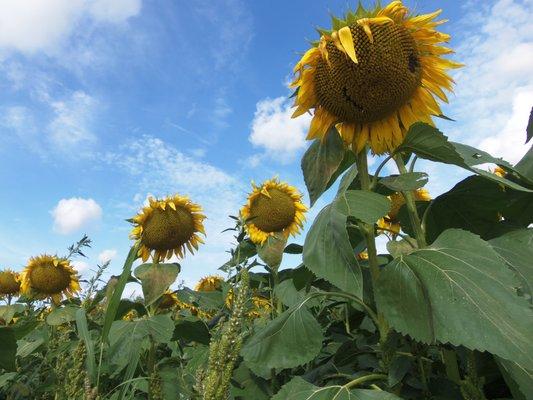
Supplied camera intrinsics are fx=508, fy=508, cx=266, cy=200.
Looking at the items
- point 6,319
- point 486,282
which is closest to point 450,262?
point 486,282

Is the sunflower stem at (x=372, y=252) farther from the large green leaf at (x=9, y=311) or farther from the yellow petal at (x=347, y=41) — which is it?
the large green leaf at (x=9, y=311)

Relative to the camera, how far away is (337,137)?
7.07 feet

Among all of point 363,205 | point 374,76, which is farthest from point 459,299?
point 374,76

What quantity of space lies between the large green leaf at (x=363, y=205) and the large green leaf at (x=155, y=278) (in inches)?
80.3

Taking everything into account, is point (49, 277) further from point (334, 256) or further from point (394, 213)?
point (334, 256)

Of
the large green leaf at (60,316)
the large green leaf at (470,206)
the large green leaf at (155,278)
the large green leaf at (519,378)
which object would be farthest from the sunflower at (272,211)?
the large green leaf at (519,378)

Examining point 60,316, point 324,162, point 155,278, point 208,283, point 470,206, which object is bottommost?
point 470,206

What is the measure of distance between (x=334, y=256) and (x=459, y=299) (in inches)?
16.3

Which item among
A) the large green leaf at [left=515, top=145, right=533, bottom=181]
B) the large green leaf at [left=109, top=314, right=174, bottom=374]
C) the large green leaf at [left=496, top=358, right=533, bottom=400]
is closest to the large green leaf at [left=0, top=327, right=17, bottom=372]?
the large green leaf at [left=109, top=314, right=174, bottom=374]

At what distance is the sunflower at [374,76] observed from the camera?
206 centimetres

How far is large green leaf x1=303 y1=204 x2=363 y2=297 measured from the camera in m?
1.69

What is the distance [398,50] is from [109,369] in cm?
235

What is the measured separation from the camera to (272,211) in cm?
543

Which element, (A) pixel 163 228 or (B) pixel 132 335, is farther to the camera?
(A) pixel 163 228
